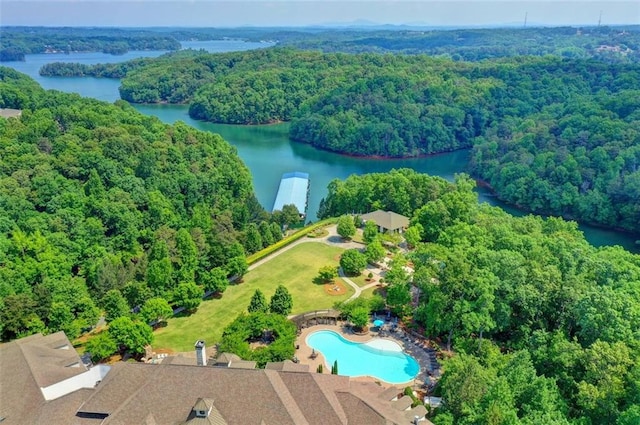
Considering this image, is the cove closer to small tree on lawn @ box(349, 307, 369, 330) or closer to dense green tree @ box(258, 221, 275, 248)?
dense green tree @ box(258, 221, 275, 248)

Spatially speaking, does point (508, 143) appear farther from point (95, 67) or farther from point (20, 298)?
point (95, 67)

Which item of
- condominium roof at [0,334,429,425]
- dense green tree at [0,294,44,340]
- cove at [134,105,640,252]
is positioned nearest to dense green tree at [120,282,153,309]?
dense green tree at [0,294,44,340]

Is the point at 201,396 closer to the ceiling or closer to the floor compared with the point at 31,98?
closer to the floor

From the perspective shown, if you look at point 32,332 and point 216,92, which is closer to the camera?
point 32,332

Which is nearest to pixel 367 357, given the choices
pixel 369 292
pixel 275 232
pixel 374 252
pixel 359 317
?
pixel 359 317

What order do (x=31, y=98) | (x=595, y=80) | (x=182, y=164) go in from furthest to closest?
(x=595, y=80)
(x=31, y=98)
(x=182, y=164)

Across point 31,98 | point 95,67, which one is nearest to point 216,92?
point 31,98

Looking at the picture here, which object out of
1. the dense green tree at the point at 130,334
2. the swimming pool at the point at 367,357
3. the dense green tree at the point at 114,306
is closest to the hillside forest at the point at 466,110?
the swimming pool at the point at 367,357

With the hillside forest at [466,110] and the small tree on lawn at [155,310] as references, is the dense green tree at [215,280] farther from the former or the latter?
the hillside forest at [466,110]
